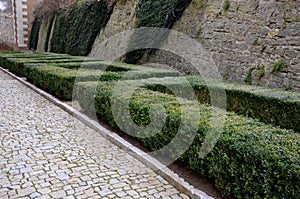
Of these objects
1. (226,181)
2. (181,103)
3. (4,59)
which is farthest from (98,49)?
(226,181)

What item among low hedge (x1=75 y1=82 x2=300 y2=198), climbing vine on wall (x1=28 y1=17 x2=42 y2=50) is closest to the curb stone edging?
low hedge (x1=75 y1=82 x2=300 y2=198)

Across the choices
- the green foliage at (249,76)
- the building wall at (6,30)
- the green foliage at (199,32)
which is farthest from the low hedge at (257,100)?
the building wall at (6,30)

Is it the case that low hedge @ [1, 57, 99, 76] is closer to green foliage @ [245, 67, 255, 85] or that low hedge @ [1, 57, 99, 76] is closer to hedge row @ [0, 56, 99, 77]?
hedge row @ [0, 56, 99, 77]

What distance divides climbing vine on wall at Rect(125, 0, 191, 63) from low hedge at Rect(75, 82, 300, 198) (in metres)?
6.18

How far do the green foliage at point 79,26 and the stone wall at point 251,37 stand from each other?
6.57 metres

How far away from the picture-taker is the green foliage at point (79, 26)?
1362 centimetres

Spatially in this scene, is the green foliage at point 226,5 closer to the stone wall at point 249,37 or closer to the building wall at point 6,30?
the stone wall at point 249,37

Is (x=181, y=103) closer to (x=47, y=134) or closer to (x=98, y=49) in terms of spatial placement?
(x=47, y=134)

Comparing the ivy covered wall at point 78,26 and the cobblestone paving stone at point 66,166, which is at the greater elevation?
the ivy covered wall at point 78,26

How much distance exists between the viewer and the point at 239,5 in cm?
699

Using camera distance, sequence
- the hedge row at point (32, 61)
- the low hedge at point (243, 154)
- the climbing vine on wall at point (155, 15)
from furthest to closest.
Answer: the hedge row at point (32, 61) → the climbing vine on wall at point (155, 15) → the low hedge at point (243, 154)

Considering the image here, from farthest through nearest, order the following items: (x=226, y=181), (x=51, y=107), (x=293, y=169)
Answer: (x=51, y=107), (x=226, y=181), (x=293, y=169)

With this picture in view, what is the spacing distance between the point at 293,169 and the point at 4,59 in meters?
13.7

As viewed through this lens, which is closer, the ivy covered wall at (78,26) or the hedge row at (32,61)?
the hedge row at (32,61)
